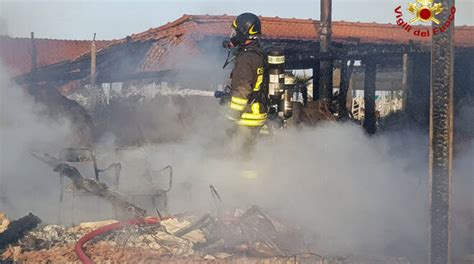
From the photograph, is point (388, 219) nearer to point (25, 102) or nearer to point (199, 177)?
point (199, 177)

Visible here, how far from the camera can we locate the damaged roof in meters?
24.1

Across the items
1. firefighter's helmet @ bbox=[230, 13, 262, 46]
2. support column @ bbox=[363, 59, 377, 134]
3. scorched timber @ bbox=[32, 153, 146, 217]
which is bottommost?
scorched timber @ bbox=[32, 153, 146, 217]

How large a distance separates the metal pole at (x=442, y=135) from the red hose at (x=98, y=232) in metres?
2.96

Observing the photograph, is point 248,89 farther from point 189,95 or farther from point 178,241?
point 189,95

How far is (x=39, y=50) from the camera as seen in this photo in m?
26.0

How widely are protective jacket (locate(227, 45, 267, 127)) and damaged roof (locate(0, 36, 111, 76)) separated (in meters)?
17.9

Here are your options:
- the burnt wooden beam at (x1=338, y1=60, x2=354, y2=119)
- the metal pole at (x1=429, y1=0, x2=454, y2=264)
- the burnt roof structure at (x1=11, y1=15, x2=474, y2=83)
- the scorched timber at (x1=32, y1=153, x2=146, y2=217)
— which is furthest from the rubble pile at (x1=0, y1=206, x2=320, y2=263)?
the burnt roof structure at (x1=11, y1=15, x2=474, y2=83)

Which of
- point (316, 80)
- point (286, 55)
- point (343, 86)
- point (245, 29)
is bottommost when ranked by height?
point (343, 86)

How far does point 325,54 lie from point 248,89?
5292 millimetres

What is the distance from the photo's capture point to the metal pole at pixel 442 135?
445 centimetres

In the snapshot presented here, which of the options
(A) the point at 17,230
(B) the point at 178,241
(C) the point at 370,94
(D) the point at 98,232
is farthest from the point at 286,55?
(A) the point at 17,230

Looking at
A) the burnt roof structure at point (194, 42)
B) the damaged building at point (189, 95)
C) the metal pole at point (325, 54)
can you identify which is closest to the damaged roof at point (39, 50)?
the damaged building at point (189, 95)

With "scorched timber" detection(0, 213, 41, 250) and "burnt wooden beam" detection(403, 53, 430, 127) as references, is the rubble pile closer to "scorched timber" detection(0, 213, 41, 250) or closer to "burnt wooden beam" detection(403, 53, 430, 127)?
"scorched timber" detection(0, 213, 41, 250)

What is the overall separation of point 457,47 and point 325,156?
9.51m
